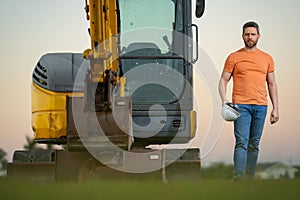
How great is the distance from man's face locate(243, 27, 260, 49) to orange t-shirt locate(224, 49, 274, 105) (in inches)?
3.4

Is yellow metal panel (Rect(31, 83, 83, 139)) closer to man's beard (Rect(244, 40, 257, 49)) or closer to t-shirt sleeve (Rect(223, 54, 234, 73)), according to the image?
t-shirt sleeve (Rect(223, 54, 234, 73))

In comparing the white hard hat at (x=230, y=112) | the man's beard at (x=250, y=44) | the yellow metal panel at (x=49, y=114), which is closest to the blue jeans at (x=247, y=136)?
the white hard hat at (x=230, y=112)

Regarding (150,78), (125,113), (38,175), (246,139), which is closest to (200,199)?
(246,139)

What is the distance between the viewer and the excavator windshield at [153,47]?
35.2 feet

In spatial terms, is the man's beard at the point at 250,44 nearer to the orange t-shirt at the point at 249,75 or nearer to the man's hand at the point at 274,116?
the orange t-shirt at the point at 249,75

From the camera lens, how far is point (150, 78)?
426 inches

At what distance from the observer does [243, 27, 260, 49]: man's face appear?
26.2ft

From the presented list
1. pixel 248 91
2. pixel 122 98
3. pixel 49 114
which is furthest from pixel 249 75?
pixel 49 114

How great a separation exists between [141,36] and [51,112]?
161 centimetres

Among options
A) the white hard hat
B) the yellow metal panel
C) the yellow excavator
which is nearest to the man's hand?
the white hard hat

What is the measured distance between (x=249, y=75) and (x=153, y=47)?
2925 mm

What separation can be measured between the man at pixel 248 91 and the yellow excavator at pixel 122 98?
138cm

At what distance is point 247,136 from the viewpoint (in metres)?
8.02

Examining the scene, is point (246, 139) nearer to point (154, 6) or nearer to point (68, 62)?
point (154, 6)
